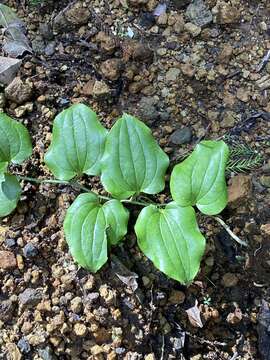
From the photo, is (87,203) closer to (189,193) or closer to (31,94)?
(189,193)

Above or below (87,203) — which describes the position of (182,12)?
above

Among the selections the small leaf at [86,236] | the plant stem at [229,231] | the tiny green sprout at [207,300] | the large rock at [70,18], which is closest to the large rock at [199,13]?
the large rock at [70,18]

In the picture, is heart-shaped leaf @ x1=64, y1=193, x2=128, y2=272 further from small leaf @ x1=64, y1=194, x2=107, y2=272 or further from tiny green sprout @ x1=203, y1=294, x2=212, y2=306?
tiny green sprout @ x1=203, y1=294, x2=212, y2=306

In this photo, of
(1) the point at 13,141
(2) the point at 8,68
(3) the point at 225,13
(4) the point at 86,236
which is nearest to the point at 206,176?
(4) the point at 86,236

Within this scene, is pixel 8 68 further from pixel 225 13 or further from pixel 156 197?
pixel 225 13

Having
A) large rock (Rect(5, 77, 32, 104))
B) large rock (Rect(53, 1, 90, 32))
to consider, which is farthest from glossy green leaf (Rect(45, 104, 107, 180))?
large rock (Rect(53, 1, 90, 32))

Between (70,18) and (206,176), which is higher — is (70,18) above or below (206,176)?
above

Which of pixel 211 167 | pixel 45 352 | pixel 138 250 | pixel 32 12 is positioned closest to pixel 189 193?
pixel 211 167
